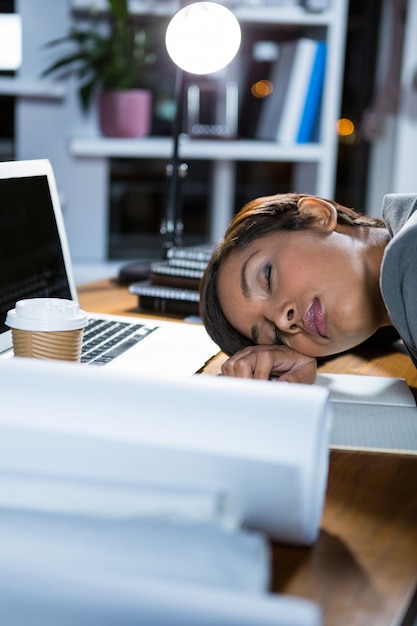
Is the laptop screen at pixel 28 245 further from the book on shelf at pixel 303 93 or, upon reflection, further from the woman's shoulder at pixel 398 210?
the book on shelf at pixel 303 93

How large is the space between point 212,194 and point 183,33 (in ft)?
3.33

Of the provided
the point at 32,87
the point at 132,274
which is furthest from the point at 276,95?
the point at 132,274

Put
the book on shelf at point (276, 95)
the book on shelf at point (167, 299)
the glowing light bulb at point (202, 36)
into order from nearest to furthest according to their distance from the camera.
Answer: the book on shelf at point (167, 299)
the glowing light bulb at point (202, 36)
the book on shelf at point (276, 95)

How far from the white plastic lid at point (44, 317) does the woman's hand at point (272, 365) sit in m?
0.23

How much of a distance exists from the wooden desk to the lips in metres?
0.29

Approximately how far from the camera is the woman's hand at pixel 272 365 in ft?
3.53

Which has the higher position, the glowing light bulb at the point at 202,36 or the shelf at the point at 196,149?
the glowing light bulb at the point at 202,36

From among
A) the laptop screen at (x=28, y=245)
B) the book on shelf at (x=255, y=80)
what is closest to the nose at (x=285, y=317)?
the laptop screen at (x=28, y=245)

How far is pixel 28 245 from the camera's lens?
122cm

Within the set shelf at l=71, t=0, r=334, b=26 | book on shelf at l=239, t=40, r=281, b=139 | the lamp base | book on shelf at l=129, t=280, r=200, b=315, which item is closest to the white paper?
book on shelf at l=129, t=280, r=200, b=315

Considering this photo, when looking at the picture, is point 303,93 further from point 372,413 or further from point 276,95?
point 372,413

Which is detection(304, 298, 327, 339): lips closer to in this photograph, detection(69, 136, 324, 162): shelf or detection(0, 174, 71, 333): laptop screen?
detection(0, 174, 71, 333): laptop screen

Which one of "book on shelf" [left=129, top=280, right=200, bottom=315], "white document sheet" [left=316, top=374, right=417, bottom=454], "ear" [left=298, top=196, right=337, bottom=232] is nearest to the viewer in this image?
"white document sheet" [left=316, top=374, right=417, bottom=454]

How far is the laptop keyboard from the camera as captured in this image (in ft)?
3.66
